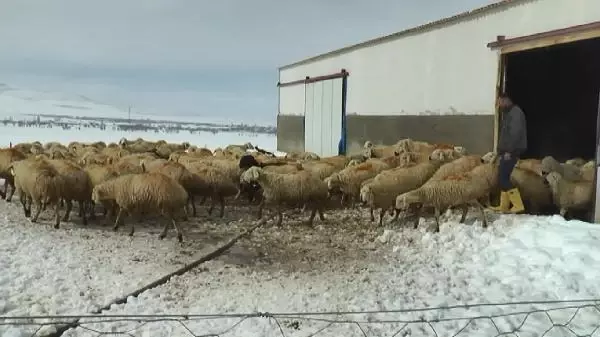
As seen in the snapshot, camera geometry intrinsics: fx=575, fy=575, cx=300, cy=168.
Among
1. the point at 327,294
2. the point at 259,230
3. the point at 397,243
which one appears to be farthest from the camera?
the point at 259,230

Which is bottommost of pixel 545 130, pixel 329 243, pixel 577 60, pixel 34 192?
pixel 329 243

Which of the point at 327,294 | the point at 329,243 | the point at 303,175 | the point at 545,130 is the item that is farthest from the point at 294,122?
the point at 327,294

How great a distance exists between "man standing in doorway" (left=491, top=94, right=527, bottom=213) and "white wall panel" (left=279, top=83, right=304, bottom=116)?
16.7 m

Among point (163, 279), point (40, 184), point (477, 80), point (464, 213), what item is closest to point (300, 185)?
point (464, 213)

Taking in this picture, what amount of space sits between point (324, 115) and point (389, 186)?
1341cm

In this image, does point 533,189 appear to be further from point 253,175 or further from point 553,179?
point 253,175

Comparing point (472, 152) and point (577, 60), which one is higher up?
point (577, 60)

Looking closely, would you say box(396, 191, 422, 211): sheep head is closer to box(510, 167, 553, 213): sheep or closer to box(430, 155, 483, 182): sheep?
box(430, 155, 483, 182): sheep

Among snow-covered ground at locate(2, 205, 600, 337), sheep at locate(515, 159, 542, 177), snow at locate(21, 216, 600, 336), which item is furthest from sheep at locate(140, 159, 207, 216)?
sheep at locate(515, 159, 542, 177)

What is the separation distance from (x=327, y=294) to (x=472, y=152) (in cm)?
879

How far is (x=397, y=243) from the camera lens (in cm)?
905

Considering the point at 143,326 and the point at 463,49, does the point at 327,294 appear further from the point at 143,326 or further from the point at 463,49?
the point at 463,49

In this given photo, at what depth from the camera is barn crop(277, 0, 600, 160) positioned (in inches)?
497

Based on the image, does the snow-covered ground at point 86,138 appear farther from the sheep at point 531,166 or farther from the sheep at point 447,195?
the sheep at point 447,195
